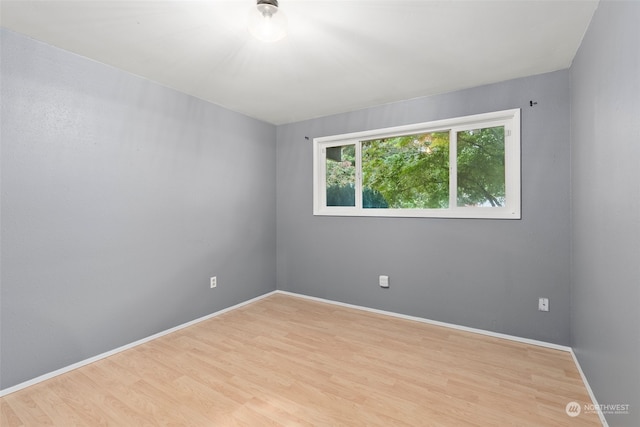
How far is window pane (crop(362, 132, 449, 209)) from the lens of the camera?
2.96 m

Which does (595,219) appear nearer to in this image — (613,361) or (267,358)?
(613,361)

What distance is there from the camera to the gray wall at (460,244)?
93.1 inches

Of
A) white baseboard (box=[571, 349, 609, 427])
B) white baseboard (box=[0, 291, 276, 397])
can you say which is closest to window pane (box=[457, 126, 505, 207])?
white baseboard (box=[571, 349, 609, 427])

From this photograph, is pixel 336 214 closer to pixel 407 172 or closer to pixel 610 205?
pixel 407 172

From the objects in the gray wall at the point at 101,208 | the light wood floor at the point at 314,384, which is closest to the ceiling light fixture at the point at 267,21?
the gray wall at the point at 101,208

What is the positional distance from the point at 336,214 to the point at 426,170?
45.4 inches

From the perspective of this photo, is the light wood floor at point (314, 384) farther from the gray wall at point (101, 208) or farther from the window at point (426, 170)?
the window at point (426, 170)

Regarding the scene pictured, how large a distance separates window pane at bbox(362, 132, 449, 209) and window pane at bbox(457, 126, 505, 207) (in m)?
0.15

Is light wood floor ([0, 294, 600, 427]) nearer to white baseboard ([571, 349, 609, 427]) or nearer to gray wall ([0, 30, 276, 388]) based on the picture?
white baseboard ([571, 349, 609, 427])

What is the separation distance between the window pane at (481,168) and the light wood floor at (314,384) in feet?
4.23

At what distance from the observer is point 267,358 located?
2258 mm

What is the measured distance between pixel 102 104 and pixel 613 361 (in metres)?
3.63

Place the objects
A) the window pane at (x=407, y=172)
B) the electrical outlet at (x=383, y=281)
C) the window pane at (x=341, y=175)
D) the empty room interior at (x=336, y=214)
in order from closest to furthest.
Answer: the empty room interior at (x=336, y=214)
the window pane at (x=407, y=172)
the electrical outlet at (x=383, y=281)
the window pane at (x=341, y=175)

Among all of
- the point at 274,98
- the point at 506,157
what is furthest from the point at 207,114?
the point at 506,157
